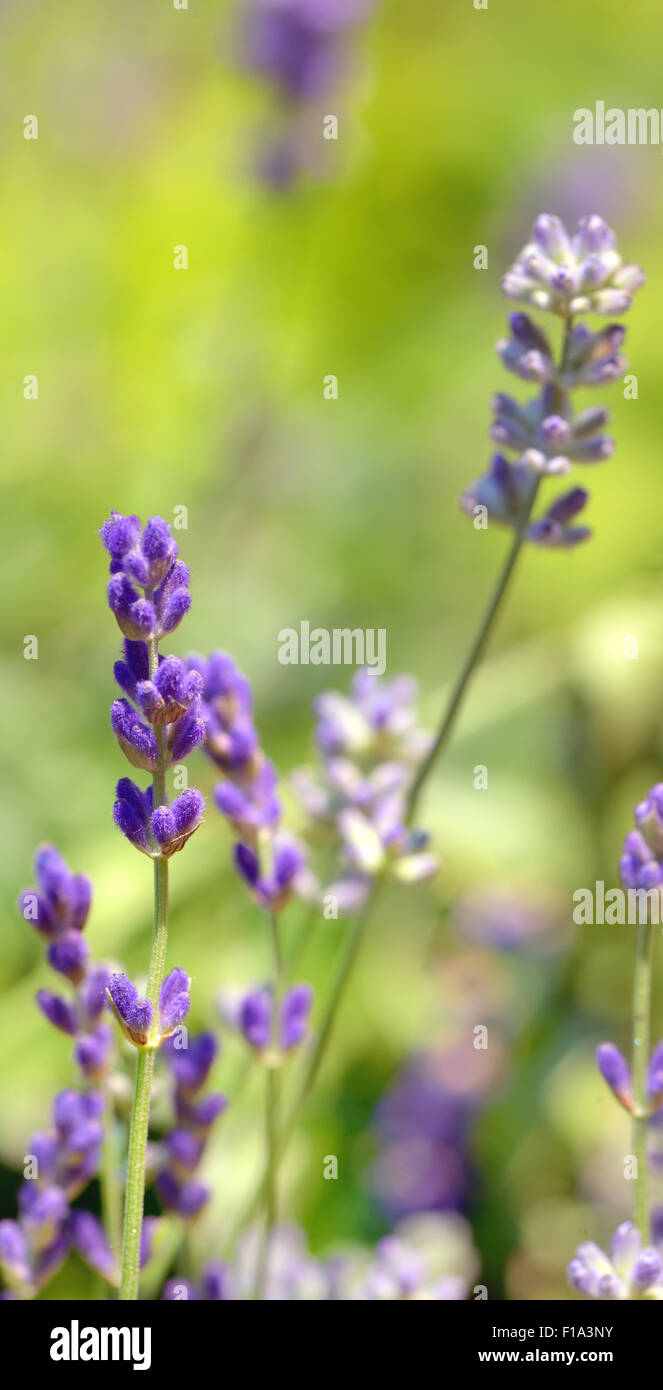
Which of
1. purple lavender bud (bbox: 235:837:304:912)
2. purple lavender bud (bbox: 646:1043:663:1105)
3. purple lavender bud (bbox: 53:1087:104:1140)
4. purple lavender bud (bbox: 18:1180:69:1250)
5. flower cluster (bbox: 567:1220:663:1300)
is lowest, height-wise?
flower cluster (bbox: 567:1220:663:1300)

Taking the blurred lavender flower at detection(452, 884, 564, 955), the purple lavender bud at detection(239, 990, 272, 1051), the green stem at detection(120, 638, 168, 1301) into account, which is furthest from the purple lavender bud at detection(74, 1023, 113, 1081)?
the blurred lavender flower at detection(452, 884, 564, 955)

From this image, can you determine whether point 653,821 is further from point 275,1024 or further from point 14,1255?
point 14,1255

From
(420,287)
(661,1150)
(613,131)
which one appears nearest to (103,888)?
(661,1150)

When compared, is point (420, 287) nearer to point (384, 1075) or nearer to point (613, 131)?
point (613, 131)

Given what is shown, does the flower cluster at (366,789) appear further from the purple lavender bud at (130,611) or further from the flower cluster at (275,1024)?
the purple lavender bud at (130,611)

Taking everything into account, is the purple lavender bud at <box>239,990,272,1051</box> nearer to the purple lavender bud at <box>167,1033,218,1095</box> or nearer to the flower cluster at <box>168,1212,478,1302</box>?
the purple lavender bud at <box>167,1033,218,1095</box>

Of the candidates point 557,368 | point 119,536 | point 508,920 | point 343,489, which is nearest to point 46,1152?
point 119,536
